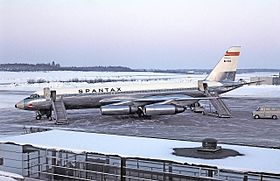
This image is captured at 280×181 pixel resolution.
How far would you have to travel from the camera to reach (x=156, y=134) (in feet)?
82.7

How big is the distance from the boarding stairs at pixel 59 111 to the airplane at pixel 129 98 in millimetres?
301

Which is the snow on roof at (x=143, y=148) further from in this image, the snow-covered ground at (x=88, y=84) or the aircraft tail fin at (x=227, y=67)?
the aircraft tail fin at (x=227, y=67)

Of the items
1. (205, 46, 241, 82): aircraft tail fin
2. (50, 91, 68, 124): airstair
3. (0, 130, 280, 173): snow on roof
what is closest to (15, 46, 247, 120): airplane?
(50, 91, 68, 124): airstair

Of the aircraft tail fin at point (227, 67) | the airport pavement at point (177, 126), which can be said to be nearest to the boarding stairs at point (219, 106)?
the airport pavement at point (177, 126)

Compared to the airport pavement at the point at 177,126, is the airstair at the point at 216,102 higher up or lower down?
higher up

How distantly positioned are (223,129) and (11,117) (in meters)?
19.0

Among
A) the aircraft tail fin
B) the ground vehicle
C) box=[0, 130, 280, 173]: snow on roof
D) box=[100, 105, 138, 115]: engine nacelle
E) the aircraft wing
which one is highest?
the aircraft tail fin

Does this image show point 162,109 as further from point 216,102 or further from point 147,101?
point 216,102

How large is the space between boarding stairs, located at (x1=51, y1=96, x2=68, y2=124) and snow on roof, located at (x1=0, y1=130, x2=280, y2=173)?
18.0 m

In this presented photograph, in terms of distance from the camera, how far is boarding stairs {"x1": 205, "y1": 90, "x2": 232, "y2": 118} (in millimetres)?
34344

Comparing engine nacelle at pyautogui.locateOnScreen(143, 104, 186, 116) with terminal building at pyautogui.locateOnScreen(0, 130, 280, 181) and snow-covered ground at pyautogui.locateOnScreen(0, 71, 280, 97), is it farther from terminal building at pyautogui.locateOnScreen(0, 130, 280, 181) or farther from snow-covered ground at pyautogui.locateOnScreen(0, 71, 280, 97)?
terminal building at pyautogui.locateOnScreen(0, 130, 280, 181)

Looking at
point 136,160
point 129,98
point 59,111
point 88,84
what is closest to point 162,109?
point 129,98

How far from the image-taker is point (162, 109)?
3134cm

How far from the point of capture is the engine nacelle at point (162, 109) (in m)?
31.1
